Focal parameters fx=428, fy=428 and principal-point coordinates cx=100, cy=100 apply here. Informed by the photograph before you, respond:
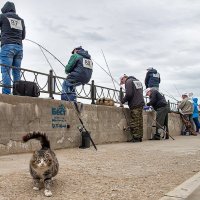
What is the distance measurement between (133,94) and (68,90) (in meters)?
2.83

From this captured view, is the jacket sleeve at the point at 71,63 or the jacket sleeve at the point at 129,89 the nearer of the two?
the jacket sleeve at the point at 71,63

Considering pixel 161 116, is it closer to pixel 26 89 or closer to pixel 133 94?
pixel 133 94

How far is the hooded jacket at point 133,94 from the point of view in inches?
522

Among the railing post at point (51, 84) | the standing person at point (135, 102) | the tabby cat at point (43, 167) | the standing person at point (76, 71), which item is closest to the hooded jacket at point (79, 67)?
the standing person at point (76, 71)

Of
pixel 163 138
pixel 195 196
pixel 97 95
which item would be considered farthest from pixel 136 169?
pixel 163 138

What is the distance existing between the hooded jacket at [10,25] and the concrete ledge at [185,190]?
5378mm

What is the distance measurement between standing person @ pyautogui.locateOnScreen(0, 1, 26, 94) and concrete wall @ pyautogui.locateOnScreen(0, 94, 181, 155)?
0.77 metres

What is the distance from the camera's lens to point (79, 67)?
10906mm

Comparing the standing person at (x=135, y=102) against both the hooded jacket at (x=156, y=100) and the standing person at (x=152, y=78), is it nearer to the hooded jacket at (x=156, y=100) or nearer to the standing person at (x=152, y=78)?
the hooded jacket at (x=156, y=100)

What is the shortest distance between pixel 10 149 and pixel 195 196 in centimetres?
423

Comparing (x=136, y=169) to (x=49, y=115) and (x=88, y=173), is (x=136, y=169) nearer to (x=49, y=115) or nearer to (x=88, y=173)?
(x=88, y=173)

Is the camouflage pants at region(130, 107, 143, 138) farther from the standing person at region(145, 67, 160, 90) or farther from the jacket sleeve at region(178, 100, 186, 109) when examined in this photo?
the jacket sleeve at region(178, 100, 186, 109)

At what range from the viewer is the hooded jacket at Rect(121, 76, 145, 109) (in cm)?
1327

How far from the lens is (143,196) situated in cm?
524
